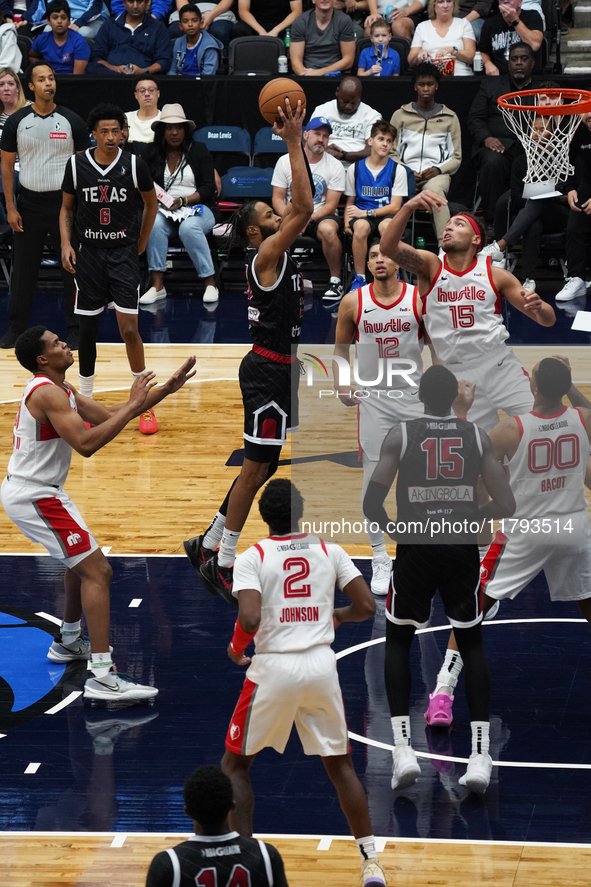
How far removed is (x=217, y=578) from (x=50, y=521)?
4.23 ft

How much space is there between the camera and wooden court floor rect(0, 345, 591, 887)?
4.01 meters

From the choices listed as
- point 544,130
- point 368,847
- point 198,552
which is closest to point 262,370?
point 198,552

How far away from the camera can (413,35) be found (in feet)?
45.0

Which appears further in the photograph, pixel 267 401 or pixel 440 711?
pixel 267 401

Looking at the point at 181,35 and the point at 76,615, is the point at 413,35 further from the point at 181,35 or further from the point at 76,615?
the point at 76,615

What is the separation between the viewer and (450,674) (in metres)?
5.09

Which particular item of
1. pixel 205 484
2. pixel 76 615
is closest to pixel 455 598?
pixel 76 615

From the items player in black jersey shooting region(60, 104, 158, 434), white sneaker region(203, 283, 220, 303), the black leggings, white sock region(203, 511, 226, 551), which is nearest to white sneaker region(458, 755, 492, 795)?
the black leggings

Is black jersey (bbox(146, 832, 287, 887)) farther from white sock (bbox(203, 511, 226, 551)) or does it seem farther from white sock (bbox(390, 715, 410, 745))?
white sock (bbox(203, 511, 226, 551))

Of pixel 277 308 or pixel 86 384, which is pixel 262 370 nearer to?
pixel 277 308

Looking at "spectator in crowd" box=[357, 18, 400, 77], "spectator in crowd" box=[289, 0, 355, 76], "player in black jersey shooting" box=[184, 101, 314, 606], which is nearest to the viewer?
"player in black jersey shooting" box=[184, 101, 314, 606]

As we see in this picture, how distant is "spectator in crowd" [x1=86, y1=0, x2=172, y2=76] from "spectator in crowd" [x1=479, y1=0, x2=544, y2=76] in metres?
3.81

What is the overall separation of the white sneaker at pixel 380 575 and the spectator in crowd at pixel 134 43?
8966mm

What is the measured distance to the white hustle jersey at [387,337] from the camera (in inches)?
245
